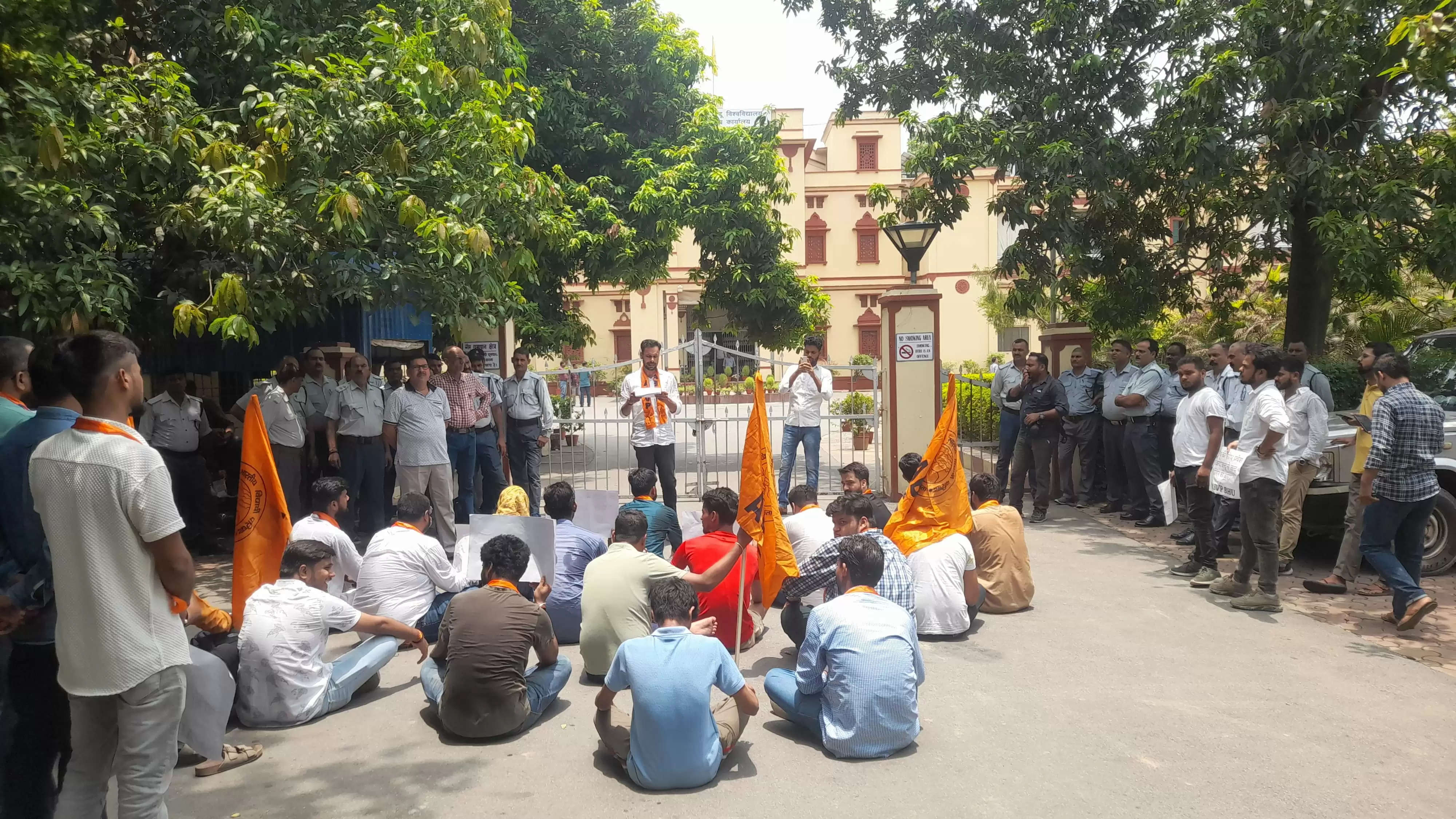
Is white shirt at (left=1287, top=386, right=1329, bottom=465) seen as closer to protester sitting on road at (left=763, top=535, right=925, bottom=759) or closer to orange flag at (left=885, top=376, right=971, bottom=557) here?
orange flag at (left=885, top=376, right=971, bottom=557)

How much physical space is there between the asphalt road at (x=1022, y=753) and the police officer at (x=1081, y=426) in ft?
15.0

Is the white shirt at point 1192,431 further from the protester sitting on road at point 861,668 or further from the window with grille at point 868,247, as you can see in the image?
the window with grille at point 868,247

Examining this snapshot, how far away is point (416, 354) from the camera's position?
41.1 ft

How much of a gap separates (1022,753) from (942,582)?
68.0 inches

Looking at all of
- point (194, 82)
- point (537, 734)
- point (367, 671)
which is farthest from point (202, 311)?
point (537, 734)

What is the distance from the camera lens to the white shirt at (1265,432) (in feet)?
22.4

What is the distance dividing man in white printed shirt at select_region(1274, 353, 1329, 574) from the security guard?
9104 mm

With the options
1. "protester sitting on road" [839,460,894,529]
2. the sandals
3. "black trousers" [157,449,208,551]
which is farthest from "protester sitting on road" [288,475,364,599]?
"protester sitting on road" [839,460,894,529]

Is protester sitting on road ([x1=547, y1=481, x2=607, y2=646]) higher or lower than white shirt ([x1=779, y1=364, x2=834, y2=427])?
lower

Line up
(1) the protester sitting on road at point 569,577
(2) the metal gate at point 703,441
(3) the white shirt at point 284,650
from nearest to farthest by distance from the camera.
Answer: (3) the white shirt at point 284,650 < (1) the protester sitting on road at point 569,577 < (2) the metal gate at point 703,441

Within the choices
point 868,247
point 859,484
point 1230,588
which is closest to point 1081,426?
point 1230,588

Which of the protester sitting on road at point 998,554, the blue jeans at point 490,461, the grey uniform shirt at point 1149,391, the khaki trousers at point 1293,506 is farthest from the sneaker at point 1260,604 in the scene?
the blue jeans at point 490,461

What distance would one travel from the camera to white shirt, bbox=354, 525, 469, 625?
596 centimetres

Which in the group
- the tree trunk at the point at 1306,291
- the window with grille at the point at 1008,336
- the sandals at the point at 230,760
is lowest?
the sandals at the point at 230,760
